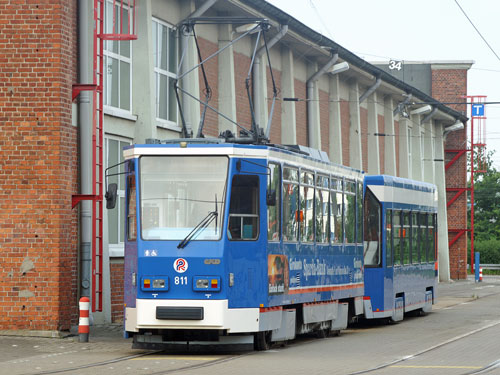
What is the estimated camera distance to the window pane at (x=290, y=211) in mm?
16812

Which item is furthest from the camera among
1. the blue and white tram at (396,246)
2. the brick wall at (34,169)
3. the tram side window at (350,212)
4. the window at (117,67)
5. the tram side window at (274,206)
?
the blue and white tram at (396,246)

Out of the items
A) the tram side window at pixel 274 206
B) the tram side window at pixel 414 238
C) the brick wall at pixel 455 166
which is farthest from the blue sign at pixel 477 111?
the tram side window at pixel 274 206

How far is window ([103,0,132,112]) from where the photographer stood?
2175cm

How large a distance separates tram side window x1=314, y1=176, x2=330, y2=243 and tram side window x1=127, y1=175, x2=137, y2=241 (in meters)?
3.73

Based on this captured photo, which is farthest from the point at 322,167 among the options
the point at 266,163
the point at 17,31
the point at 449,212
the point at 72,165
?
the point at 449,212

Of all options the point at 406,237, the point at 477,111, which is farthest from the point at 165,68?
the point at 477,111

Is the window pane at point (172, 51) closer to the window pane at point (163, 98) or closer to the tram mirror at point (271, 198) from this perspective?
the window pane at point (163, 98)

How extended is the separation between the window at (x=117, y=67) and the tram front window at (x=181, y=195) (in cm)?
627

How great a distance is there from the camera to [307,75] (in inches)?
1366

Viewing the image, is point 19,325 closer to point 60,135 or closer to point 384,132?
point 60,135

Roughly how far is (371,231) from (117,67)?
20.2 feet

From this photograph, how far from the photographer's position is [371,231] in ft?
75.8

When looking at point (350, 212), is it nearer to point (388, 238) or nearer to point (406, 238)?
point (388, 238)

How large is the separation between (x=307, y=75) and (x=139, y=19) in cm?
1273
